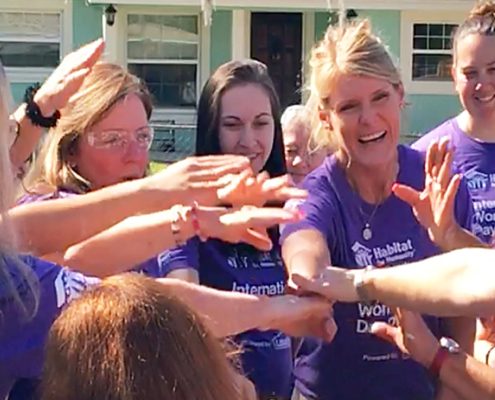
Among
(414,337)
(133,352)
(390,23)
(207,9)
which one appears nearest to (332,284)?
(414,337)

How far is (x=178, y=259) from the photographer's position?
3033 millimetres

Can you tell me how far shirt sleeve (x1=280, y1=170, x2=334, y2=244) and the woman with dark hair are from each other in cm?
15

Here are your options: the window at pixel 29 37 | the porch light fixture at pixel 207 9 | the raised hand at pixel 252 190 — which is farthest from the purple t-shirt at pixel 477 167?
the window at pixel 29 37

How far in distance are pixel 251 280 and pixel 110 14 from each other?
46.0 ft

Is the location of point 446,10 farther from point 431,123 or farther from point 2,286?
point 2,286

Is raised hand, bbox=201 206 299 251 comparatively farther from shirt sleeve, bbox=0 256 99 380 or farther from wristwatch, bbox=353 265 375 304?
shirt sleeve, bbox=0 256 99 380

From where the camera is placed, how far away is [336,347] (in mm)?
3025

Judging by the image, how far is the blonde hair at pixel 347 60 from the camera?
3053 millimetres

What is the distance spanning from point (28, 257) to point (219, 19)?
15424 millimetres

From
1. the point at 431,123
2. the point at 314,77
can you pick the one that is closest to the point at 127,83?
the point at 314,77

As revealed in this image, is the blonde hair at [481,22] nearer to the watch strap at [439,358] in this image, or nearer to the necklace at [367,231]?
the necklace at [367,231]

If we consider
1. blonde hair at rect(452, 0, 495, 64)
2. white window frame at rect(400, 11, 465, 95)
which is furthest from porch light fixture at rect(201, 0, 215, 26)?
blonde hair at rect(452, 0, 495, 64)

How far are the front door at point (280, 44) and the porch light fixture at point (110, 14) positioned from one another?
2475 mm

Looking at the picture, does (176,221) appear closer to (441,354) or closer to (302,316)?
(302,316)
